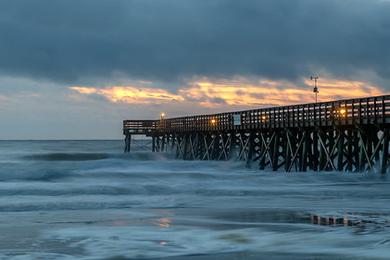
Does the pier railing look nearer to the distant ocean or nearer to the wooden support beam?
the wooden support beam

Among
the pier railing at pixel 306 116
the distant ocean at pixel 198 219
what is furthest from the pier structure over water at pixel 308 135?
the distant ocean at pixel 198 219

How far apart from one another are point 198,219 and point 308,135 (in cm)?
1672

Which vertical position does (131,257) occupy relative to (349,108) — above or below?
below

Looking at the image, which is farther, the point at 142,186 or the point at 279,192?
the point at 142,186

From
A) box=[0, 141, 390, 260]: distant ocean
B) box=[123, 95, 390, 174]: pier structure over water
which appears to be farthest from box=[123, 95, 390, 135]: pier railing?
box=[0, 141, 390, 260]: distant ocean

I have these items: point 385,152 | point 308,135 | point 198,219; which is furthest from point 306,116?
point 198,219

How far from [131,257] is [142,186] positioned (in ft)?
42.1

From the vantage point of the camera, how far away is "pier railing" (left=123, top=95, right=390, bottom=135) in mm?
23750

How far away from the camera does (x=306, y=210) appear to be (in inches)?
589

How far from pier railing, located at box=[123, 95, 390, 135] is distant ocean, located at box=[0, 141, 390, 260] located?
92.3 inches

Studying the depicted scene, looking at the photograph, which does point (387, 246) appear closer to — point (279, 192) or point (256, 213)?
point (256, 213)

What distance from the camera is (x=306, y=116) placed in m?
29.3

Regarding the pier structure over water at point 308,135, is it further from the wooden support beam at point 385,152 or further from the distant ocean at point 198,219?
the distant ocean at point 198,219

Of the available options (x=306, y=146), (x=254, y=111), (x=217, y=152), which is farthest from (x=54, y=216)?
(x=217, y=152)
